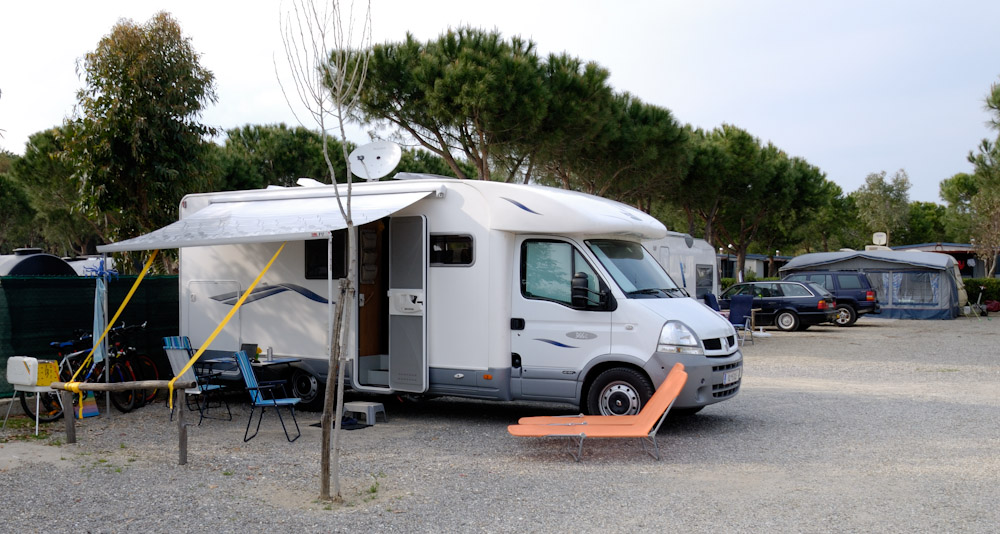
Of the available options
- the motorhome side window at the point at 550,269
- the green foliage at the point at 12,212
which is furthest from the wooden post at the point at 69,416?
the green foliage at the point at 12,212

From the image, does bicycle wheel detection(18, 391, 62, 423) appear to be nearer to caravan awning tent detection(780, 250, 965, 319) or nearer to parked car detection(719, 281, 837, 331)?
parked car detection(719, 281, 837, 331)

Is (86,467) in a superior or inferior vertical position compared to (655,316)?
inferior

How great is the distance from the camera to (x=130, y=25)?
1340cm

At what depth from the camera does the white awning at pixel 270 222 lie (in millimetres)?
8289

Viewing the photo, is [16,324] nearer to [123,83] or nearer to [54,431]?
[54,431]

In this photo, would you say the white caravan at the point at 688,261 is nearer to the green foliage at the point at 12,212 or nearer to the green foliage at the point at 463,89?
the green foliage at the point at 463,89

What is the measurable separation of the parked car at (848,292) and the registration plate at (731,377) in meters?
16.9

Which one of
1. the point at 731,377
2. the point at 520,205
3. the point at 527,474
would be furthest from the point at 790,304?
the point at 527,474

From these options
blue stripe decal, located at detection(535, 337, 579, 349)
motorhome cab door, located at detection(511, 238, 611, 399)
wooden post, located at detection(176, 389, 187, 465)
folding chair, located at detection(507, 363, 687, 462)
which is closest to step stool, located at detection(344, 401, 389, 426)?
motorhome cab door, located at detection(511, 238, 611, 399)

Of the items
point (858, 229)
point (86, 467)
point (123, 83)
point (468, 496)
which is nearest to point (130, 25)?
point (123, 83)

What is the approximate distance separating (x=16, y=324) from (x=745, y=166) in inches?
1043

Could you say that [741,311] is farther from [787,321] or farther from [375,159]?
[375,159]

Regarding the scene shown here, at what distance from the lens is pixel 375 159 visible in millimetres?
9469

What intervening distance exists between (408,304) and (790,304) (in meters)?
15.7
